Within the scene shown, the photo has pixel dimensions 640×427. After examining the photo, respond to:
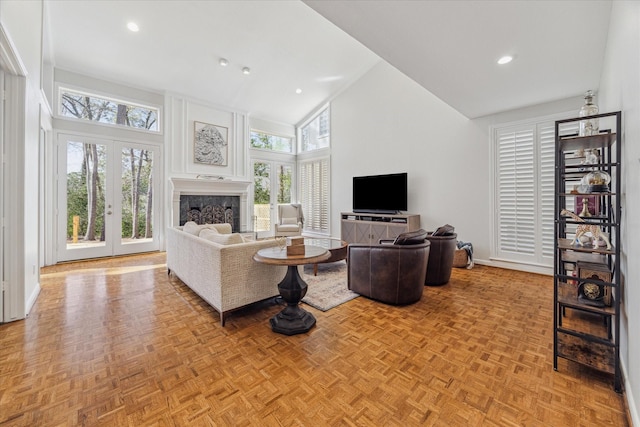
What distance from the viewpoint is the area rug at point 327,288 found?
305cm

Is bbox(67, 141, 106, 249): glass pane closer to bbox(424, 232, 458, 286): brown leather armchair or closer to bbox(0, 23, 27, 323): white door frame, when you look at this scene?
bbox(0, 23, 27, 323): white door frame

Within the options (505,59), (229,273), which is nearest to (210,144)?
(229,273)

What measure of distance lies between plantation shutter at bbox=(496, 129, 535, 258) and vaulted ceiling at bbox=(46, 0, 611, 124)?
561 millimetres

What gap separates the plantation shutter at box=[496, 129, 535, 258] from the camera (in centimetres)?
429

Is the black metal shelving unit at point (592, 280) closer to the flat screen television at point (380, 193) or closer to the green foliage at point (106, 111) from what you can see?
the flat screen television at point (380, 193)

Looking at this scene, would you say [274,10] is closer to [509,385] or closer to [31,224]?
[31,224]

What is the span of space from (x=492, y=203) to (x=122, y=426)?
5.27 m

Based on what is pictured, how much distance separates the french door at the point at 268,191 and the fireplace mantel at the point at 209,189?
1.44ft

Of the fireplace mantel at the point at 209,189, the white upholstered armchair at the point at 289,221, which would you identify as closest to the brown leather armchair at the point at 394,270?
the white upholstered armchair at the point at 289,221

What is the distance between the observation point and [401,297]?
9.73 ft

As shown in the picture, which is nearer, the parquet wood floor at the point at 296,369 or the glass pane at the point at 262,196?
the parquet wood floor at the point at 296,369

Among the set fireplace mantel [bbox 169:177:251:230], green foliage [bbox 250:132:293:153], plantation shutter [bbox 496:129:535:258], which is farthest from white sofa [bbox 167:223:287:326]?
green foliage [bbox 250:132:293:153]

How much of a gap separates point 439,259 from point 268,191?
5301 millimetres

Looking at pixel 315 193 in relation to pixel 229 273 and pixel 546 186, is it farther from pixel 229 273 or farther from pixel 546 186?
pixel 229 273
